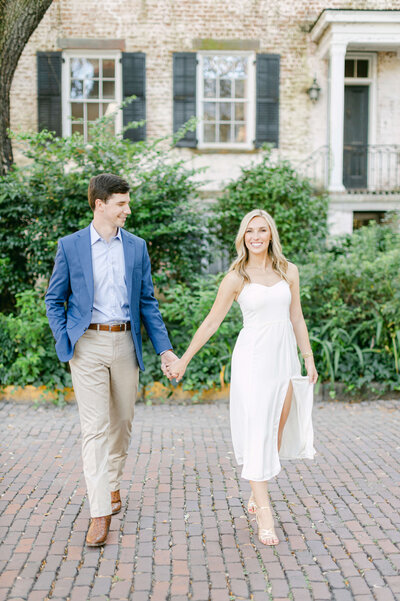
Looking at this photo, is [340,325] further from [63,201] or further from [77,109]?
[77,109]

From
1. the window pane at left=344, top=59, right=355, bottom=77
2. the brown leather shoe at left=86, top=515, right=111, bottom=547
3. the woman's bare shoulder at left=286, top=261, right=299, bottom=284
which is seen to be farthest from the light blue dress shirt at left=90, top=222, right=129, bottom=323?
the window pane at left=344, top=59, right=355, bottom=77

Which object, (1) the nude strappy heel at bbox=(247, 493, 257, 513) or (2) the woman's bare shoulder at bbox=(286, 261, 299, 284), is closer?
(2) the woman's bare shoulder at bbox=(286, 261, 299, 284)

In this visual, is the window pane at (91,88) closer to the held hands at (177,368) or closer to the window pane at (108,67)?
the window pane at (108,67)

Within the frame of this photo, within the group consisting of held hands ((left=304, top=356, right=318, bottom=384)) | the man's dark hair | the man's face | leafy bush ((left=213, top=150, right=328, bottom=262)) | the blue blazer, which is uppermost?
leafy bush ((left=213, top=150, right=328, bottom=262))

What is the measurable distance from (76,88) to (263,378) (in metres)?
11.8

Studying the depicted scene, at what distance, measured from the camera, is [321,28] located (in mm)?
13211

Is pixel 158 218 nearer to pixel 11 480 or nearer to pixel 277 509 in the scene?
pixel 11 480

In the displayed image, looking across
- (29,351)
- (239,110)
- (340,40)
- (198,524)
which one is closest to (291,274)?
(198,524)

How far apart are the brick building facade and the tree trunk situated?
16.8 feet

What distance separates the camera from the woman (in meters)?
3.75

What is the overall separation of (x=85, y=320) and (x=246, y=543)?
1.64 m

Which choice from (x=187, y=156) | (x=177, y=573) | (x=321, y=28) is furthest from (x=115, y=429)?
(x=321, y=28)

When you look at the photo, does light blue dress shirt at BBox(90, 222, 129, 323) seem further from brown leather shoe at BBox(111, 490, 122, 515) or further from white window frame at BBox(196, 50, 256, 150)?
white window frame at BBox(196, 50, 256, 150)

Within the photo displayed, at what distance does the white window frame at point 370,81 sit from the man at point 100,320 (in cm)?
1225
